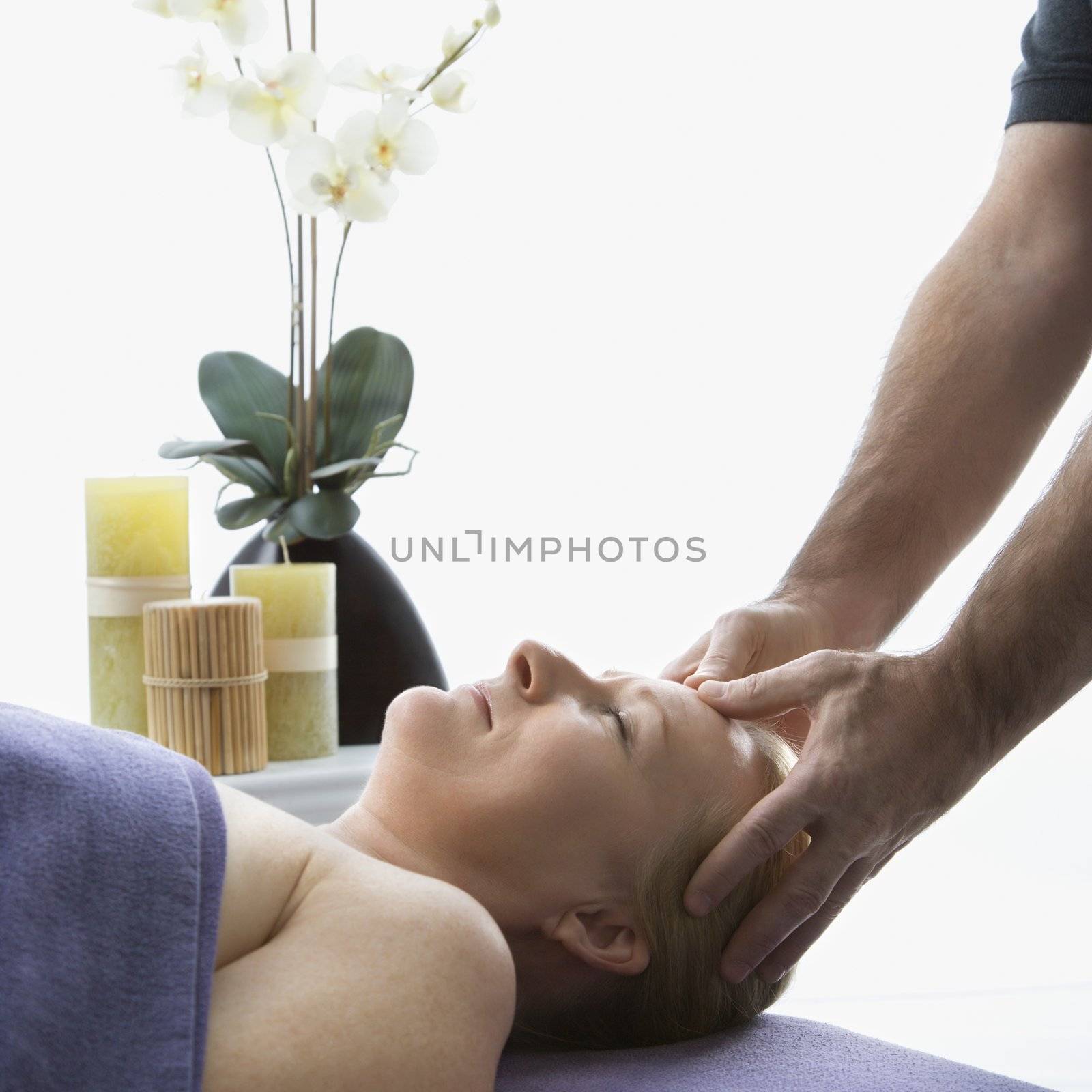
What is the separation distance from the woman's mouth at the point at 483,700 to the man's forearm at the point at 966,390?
50 centimetres

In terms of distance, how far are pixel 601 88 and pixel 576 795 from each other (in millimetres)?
1888

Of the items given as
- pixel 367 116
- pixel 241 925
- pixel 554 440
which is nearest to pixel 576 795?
pixel 241 925

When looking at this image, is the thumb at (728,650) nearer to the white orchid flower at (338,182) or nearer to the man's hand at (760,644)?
the man's hand at (760,644)

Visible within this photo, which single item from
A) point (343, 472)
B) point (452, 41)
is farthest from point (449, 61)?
point (343, 472)

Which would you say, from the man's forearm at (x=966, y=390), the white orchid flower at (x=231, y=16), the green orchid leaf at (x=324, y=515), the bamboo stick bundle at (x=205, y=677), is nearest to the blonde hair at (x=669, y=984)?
the man's forearm at (x=966, y=390)

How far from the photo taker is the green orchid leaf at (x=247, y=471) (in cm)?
183

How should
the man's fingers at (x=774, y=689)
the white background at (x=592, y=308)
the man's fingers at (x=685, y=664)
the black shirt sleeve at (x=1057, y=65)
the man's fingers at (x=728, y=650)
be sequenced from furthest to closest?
the white background at (x=592, y=308), the black shirt sleeve at (x=1057, y=65), the man's fingers at (x=685, y=664), the man's fingers at (x=728, y=650), the man's fingers at (x=774, y=689)

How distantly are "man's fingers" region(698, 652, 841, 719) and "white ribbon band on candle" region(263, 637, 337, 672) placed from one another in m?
0.69

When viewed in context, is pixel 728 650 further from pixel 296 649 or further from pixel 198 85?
pixel 198 85

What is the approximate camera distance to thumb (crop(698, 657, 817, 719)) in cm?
117

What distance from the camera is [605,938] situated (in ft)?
4.01

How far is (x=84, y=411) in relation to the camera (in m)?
2.43

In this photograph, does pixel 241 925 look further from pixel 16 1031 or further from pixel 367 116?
pixel 367 116

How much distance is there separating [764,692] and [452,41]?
110 cm
